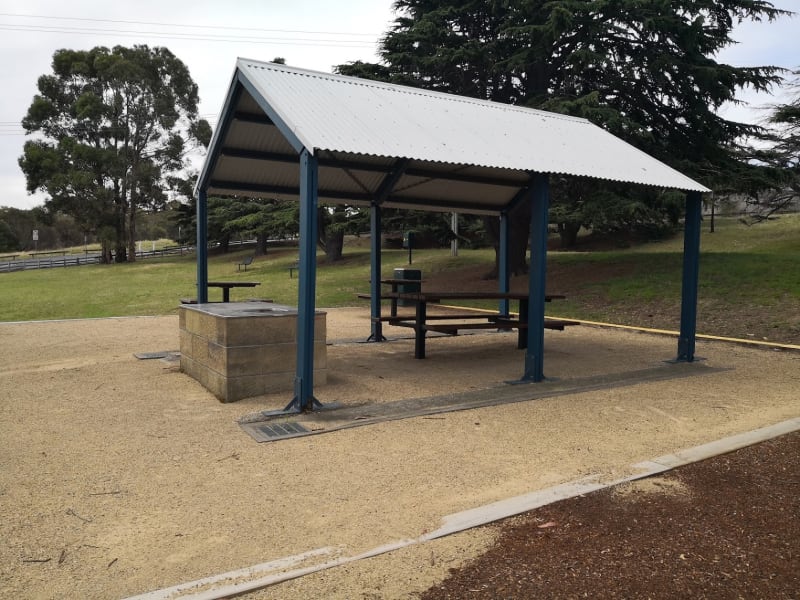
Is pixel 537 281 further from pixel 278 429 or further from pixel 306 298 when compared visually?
pixel 278 429

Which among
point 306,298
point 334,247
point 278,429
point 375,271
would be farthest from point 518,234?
point 278,429

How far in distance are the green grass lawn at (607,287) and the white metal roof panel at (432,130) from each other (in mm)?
4919

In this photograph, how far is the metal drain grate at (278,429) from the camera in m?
4.73

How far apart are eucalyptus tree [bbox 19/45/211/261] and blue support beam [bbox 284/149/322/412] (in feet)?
129

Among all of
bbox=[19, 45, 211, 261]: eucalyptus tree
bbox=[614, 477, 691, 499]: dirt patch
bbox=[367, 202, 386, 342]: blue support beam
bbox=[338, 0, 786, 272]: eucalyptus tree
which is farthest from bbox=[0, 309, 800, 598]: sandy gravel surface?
bbox=[19, 45, 211, 261]: eucalyptus tree

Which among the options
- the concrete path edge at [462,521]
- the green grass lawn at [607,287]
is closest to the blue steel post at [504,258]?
the green grass lawn at [607,287]

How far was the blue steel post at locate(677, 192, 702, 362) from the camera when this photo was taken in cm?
820

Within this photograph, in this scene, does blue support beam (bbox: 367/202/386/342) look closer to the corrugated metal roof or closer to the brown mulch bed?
the corrugated metal roof

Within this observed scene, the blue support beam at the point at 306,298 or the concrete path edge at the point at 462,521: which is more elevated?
the blue support beam at the point at 306,298

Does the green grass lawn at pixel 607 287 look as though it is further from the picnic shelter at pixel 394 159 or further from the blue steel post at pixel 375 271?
the blue steel post at pixel 375 271

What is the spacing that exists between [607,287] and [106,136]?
1491 inches

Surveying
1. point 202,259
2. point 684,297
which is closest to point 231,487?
point 202,259

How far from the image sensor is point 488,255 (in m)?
28.2

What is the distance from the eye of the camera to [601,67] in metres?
16.8
